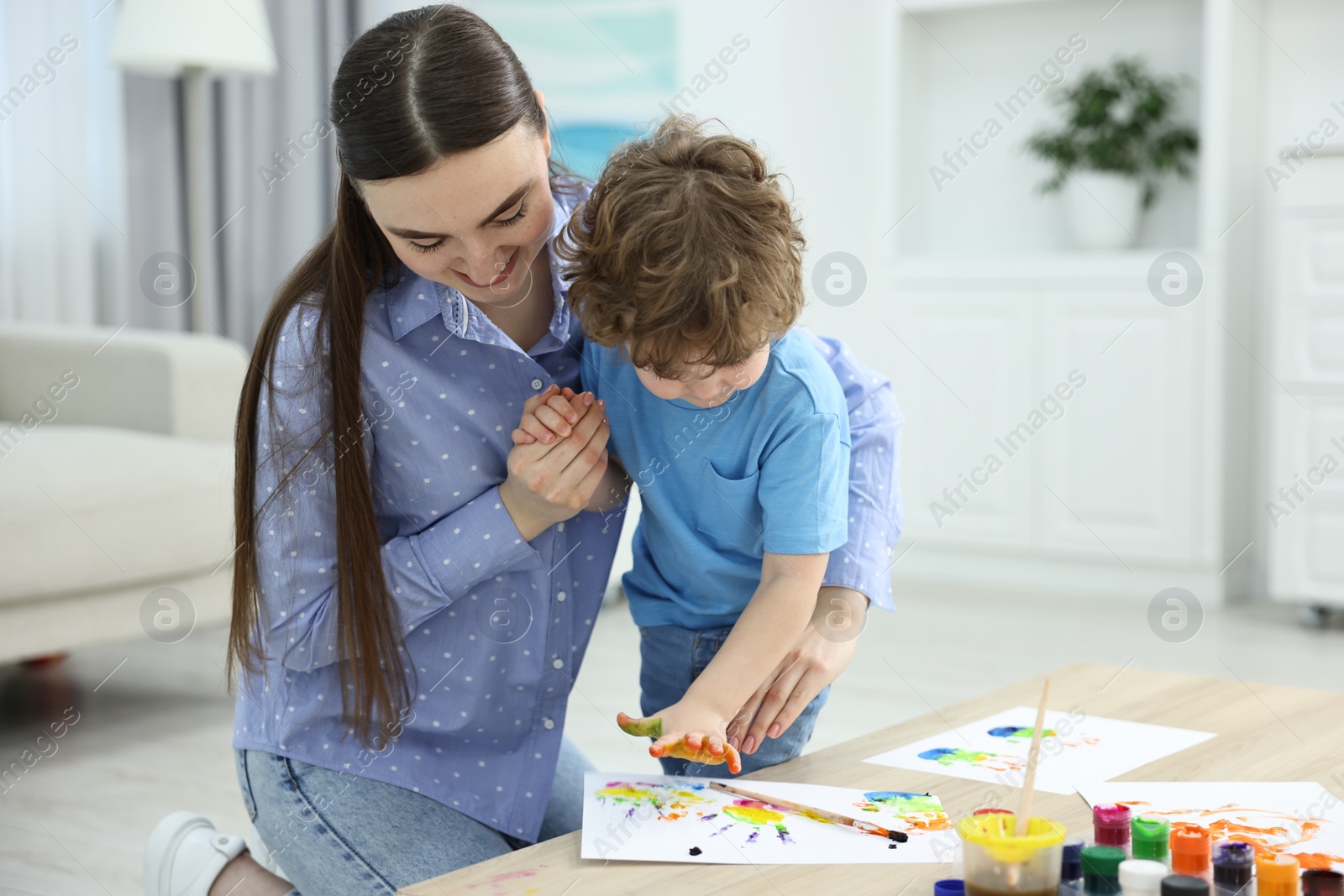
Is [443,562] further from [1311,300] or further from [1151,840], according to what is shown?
[1311,300]

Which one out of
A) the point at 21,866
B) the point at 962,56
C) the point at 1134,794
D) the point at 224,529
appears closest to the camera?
the point at 1134,794

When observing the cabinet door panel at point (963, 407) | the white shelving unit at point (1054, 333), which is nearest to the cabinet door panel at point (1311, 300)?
the white shelving unit at point (1054, 333)

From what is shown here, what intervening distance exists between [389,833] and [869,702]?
58.6 inches

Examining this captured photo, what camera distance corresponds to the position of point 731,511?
3.45 ft

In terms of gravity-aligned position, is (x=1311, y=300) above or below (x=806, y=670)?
above

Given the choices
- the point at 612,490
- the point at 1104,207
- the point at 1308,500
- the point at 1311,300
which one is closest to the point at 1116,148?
the point at 1104,207

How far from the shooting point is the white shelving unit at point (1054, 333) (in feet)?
10.5

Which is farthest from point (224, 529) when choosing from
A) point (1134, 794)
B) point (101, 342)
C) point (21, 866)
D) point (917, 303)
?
point (917, 303)

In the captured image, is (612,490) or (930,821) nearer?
(930,821)

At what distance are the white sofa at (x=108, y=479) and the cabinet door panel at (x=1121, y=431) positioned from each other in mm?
2009

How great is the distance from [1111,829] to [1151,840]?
0.09ft

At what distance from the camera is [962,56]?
3.84 m

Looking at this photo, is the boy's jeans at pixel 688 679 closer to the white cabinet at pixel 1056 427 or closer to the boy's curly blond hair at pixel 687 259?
the boy's curly blond hair at pixel 687 259

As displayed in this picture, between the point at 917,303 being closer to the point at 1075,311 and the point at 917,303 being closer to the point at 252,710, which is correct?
the point at 1075,311
